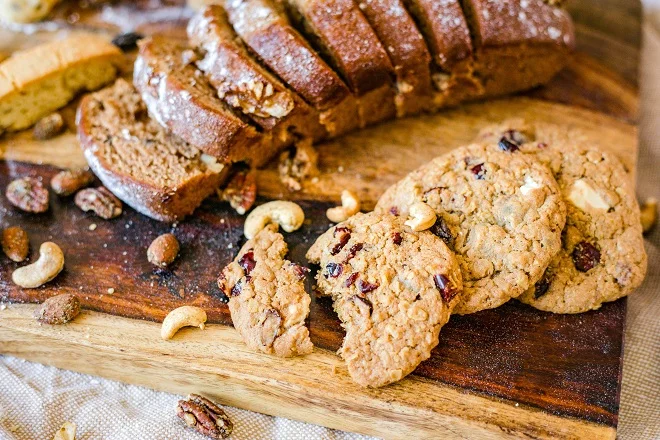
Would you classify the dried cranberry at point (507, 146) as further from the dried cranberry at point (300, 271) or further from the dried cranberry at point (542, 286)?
the dried cranberry at point (300, 271)

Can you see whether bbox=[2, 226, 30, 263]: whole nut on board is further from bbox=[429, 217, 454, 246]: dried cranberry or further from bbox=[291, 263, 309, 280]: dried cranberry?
bbox=[429, 217, 454, 246]: dried cranberry

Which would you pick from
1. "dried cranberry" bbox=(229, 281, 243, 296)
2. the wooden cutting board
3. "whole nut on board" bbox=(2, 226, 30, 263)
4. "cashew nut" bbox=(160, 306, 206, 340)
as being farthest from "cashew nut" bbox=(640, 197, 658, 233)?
"whole nut on board" bbox=(2, 226, 30, 263)

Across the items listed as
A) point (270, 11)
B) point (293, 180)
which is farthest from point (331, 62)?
point (293, 180)

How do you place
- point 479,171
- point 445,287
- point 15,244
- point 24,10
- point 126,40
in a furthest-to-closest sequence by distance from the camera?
point 24,10 → point 126,40 → point 15,244 → point 479,171 → point 445,287

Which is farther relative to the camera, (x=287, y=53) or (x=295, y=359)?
(x=287, y=53)

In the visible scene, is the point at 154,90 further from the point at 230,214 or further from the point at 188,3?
the point at 188,3

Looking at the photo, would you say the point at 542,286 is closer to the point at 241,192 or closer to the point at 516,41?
the point at 516,41

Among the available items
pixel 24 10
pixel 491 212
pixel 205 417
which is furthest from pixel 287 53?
pixel 24 10
